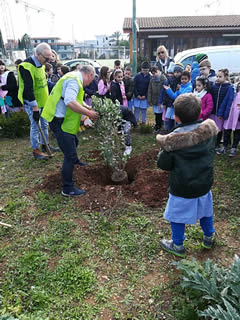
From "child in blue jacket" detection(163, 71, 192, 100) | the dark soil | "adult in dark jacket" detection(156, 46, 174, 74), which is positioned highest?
"adult in dark jacket" detection(156, 46, 174, 74)

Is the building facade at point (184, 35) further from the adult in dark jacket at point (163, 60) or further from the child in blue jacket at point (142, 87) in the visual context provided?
the child in blue jacket at point (142, 87)

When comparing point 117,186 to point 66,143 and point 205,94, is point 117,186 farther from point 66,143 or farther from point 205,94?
point 205,94

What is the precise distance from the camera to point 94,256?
2703mm

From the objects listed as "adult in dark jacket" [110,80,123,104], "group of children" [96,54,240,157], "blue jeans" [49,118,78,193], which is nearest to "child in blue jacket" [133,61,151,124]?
"group of children" [96,54,240,157]

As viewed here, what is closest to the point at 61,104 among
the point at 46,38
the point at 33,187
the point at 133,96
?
the point at 33,187

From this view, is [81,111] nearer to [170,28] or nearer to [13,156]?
[13,156]

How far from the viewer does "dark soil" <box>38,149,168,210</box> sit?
11.8 feet

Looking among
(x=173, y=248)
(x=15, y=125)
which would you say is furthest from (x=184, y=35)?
(x=173, y=248)

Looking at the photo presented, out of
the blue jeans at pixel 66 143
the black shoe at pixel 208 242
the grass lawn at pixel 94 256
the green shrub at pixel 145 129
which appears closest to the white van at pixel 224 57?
the green shrub at pixel 145 129

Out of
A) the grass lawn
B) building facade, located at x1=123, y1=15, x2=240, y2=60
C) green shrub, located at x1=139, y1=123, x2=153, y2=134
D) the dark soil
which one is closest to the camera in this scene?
the grass lawn

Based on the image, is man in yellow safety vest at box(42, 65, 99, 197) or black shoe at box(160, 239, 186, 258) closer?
black shoe at box(160, 239, 186, 258)

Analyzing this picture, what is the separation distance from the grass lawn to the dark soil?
0.48ft

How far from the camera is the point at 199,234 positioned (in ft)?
9.52

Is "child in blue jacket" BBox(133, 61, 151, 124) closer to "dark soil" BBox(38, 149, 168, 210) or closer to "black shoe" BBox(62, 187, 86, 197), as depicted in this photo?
"dark soil" BBox(38, 149, 168, 210)
